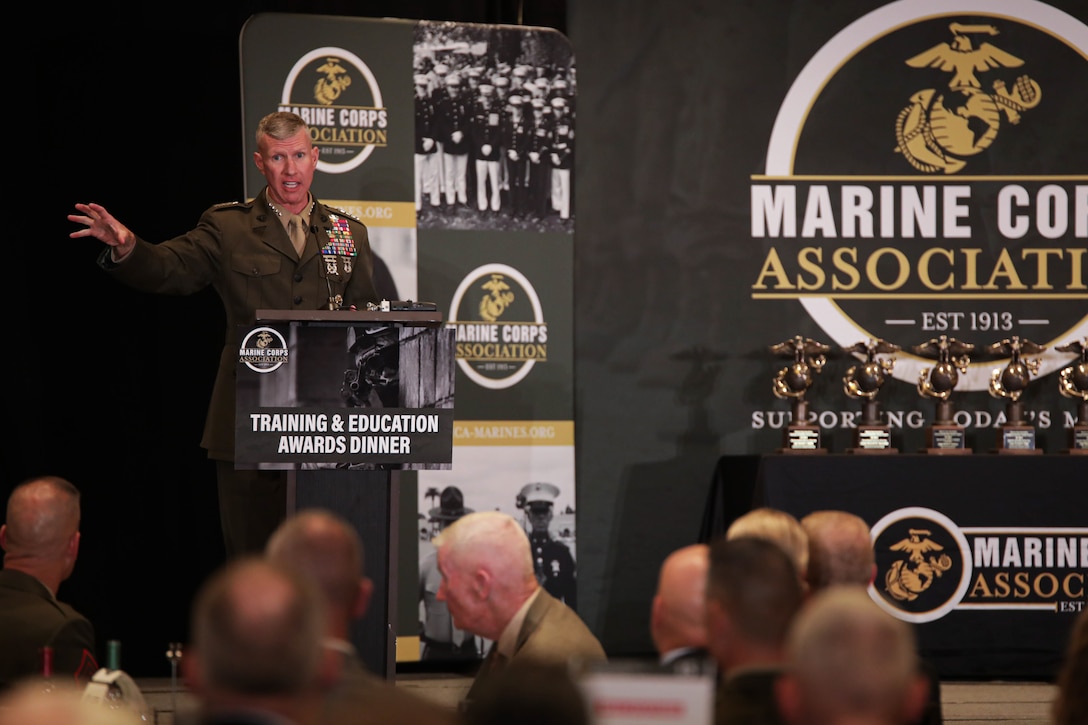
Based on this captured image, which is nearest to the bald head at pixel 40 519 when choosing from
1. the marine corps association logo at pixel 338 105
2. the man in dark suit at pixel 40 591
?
the man in dark suit at pixel 40 591

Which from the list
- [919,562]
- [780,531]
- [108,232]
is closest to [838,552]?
[780,531]

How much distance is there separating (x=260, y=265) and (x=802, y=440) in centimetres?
250

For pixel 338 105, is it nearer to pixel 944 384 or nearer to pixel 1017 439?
pixel 944 384

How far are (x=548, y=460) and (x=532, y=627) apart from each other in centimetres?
229

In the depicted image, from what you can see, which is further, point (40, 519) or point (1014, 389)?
point (1014, 389)

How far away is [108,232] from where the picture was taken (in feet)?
13.1

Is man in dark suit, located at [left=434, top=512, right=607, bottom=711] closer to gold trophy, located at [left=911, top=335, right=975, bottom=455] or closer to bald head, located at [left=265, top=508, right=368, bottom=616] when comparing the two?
bald head, located at [left=265, top=508, right=368, bottom=616]

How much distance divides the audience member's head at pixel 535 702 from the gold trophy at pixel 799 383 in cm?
405

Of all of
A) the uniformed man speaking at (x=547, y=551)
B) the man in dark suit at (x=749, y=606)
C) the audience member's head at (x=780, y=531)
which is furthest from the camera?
the uniformed man speaking at (x=547, y=551)

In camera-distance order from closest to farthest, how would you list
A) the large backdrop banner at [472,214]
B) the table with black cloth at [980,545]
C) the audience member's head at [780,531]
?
the audience member's head at [780,531]
the table with black cloth at [980,545]
the large backdrop banner at [472,214]

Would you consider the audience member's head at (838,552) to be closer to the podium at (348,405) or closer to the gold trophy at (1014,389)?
the podium at (348,405)

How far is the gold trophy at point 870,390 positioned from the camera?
5.69 m

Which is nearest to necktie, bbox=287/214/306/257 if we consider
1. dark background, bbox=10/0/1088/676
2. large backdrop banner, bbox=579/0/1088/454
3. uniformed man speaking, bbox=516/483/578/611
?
dark background, bbox=10/0/1088/676

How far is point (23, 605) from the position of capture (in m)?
3.34
